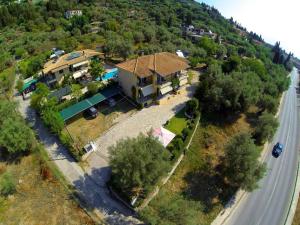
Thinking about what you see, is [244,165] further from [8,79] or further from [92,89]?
[8,79]

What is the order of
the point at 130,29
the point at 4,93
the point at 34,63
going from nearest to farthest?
the point at 4,93 → the point at 34,63 → the point at 130,29

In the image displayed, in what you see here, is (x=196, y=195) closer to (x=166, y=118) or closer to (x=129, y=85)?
(x=166, y=118)

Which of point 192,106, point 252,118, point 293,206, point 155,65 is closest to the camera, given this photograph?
point 293,206

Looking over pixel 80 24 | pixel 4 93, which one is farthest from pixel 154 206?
pixel 80 24

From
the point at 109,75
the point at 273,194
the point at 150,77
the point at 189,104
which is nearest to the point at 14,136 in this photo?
the point at 109,75

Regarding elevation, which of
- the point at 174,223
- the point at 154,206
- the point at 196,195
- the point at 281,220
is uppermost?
the point at 174,223

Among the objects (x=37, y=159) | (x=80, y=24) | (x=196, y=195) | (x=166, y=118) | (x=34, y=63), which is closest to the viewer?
(x=196, y=195)

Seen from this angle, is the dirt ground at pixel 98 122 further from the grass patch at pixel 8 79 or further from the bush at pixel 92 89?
the grass patch at pixel 8 79
